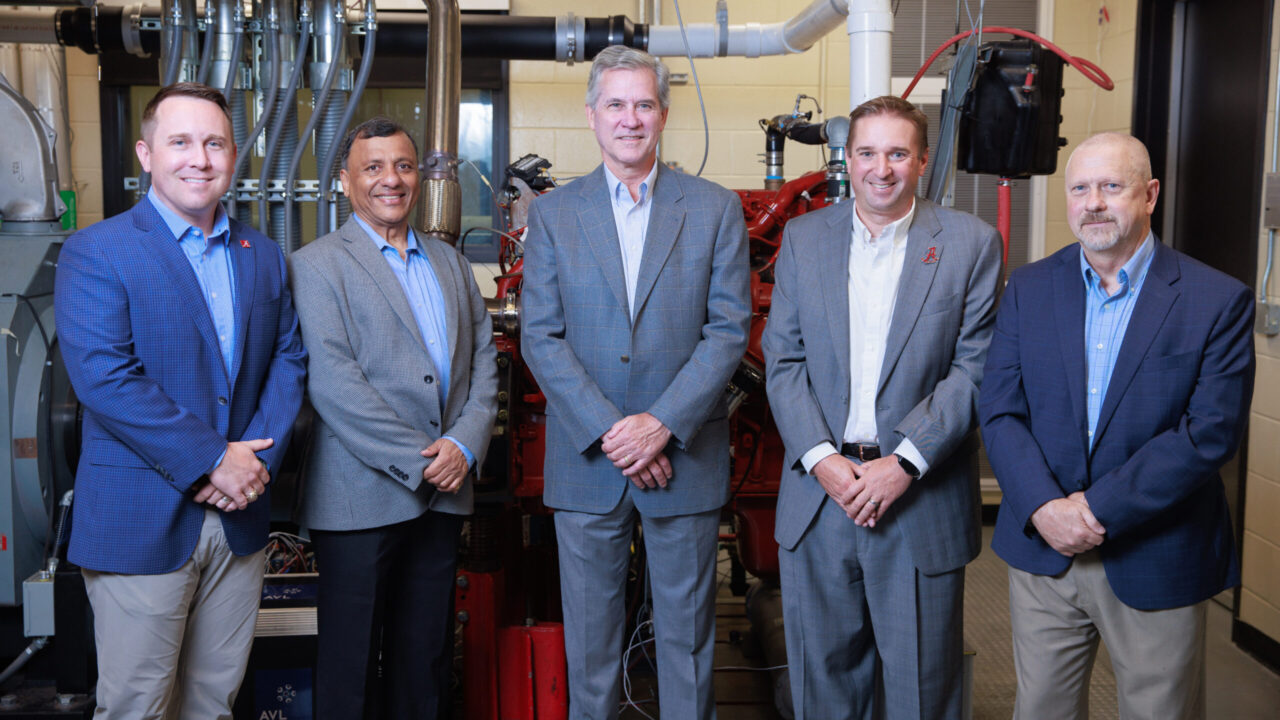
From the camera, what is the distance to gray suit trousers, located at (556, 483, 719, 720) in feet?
6.75

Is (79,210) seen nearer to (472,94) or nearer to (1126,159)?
(472,94)

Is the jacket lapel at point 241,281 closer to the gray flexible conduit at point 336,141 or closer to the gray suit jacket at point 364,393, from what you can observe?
the gray suit jacket at point 364,393

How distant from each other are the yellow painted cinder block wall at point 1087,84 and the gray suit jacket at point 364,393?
354 centimetres

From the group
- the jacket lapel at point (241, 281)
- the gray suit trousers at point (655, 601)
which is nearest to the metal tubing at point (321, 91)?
the jacket lapel at point (241, 281)

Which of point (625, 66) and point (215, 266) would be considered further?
point (625, 66)

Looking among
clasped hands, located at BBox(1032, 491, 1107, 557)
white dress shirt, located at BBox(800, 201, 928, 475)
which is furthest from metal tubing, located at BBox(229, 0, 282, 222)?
clasped hands, located at BBox(1032, 491, 1107, 557)

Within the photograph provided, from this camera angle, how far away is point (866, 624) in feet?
6.64

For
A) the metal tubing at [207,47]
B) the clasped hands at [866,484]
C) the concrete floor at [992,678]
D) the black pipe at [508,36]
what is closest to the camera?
the clasped hands at [866,484]

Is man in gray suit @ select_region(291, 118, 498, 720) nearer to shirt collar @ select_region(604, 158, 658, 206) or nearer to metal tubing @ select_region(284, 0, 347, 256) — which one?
shirt collar @ select_region(604, 158, 658, 206)

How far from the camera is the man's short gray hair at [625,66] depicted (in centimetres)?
200

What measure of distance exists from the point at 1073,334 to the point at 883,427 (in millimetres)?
380

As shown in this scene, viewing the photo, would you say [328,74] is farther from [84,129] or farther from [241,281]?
[84,129]

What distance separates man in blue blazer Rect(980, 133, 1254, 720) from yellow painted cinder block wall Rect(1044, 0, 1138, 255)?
9.75ft

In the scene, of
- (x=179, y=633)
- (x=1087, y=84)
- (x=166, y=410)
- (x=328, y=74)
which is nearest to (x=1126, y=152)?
(x=166, y=410)
